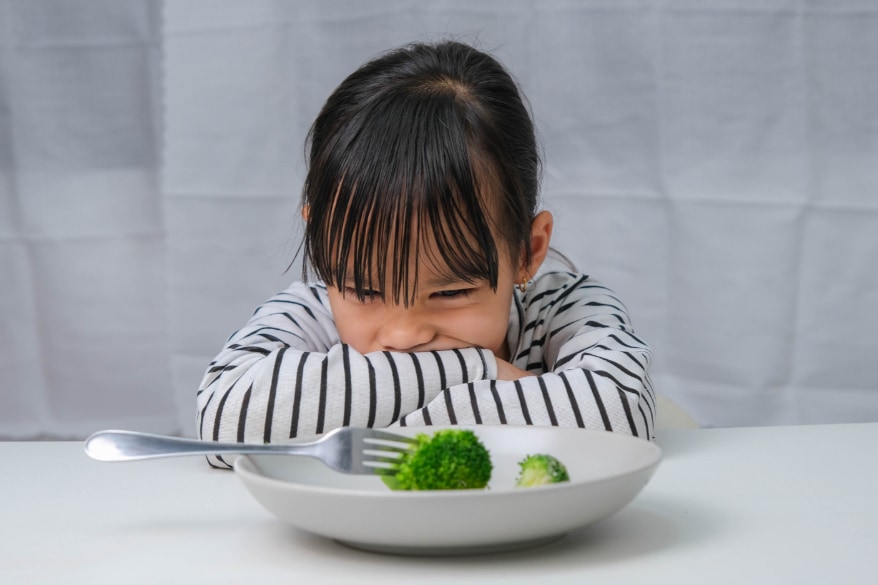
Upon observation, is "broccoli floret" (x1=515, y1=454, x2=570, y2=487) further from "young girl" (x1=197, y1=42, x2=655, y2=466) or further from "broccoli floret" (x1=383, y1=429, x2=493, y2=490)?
"young girl" (x1=197, y1=42, x2=655, y2=466)

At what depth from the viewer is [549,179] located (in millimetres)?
1774

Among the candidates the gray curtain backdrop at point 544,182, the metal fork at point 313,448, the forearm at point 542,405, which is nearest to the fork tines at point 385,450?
the metal fork at point 313,448

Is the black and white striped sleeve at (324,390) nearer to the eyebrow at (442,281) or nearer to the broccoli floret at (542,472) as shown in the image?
the eyebrow at (442,281)

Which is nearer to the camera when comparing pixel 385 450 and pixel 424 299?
pixel 385 450

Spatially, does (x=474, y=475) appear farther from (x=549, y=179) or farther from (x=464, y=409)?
(x=549, y=179)

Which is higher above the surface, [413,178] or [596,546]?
[413,178]

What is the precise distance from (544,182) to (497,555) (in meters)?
1.35

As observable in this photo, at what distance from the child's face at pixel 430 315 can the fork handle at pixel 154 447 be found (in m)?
0.32

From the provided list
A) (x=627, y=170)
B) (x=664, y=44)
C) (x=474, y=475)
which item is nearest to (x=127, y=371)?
(x=627, y=170)

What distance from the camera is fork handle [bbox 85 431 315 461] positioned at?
1.72 ft

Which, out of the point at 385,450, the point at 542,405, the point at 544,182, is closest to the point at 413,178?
the point at 542,405

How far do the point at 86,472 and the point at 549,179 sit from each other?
1203mm

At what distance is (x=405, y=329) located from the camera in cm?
85

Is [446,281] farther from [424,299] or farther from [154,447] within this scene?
[154,447]
